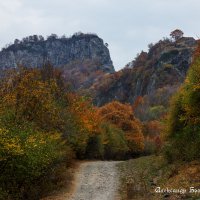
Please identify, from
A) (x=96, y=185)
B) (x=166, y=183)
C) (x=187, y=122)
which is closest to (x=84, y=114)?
(x=187, y=122)

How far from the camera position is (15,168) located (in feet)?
70.6

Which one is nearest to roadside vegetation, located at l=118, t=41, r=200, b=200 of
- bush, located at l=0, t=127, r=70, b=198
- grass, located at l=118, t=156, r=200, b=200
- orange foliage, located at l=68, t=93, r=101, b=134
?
grass, located at l=118, t=156, r=200, b=200

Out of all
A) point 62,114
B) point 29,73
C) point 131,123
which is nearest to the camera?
point 29,73

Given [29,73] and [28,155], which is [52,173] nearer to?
[28,155]

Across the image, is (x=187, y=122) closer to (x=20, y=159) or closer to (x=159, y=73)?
(x=20, y=159)

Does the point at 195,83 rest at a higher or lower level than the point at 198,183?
higher

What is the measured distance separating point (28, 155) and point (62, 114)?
67.7ft

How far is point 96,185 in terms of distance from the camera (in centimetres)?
2870

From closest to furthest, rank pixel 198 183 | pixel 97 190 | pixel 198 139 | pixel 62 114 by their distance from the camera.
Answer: pixel 198 183, pixel 97 190, pixel 198 139, pixel 62 114

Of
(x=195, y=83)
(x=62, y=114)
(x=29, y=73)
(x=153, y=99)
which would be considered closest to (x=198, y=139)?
(x=195, y=83)

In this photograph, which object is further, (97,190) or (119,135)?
(119,135)

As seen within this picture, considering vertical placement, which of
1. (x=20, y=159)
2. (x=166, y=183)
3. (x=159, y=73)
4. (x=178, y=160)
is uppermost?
(x=159, y=73)

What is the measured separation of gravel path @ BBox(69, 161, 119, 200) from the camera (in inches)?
963

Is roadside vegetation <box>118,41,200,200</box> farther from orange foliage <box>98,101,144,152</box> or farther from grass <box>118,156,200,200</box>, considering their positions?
orange foliage <box>98,101,144,152</box>
